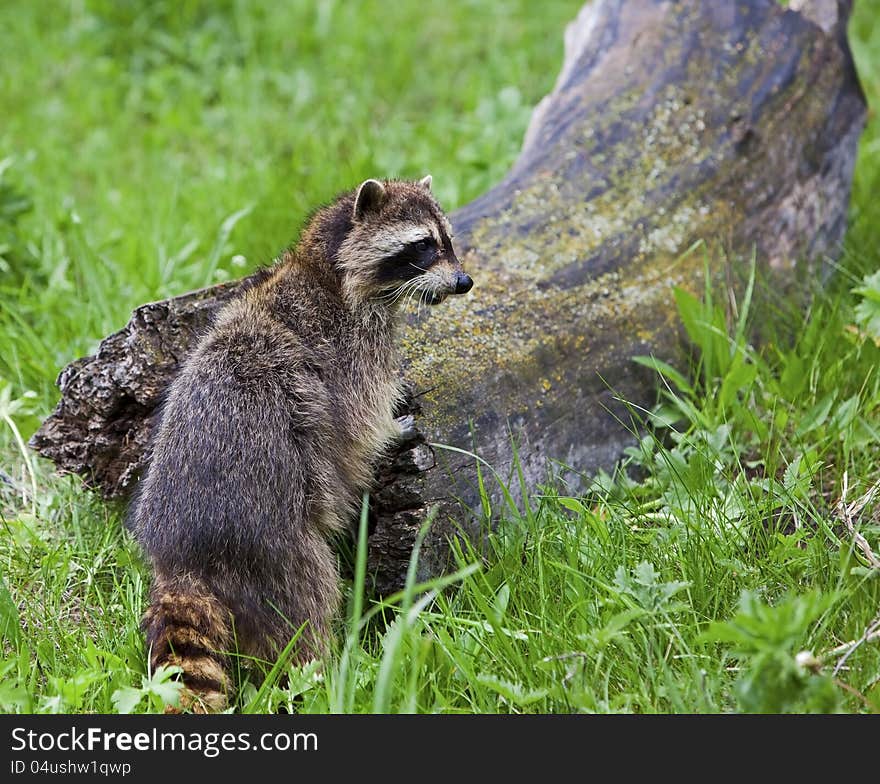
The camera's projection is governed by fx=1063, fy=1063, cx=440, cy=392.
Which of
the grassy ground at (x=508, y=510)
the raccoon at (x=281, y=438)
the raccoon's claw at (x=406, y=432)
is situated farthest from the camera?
the raccoon's claw at (x=406, y=432)

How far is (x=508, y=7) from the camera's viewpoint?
31.4ft

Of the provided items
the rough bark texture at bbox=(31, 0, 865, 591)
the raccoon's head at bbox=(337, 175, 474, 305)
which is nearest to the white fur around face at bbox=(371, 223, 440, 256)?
the raccoon's head at bbox=(337, 175, 474, 305)

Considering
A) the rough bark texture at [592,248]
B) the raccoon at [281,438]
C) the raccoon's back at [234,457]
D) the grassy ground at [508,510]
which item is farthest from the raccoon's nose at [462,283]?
the grassy ground at [508,510]

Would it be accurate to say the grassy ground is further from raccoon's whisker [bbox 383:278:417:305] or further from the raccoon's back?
raccoon's whisker [bbox 383:278:417:305]

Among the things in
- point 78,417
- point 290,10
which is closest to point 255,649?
point 78,417

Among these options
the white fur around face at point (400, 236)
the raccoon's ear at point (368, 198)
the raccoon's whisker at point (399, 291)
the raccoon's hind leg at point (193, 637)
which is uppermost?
the raccoon's ear at point (368, 198)

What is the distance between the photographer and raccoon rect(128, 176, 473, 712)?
12.0 feet

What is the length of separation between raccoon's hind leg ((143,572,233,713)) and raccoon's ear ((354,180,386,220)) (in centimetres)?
158

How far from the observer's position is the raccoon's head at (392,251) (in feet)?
13.7

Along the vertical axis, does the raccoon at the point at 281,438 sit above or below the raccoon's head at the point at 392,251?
below

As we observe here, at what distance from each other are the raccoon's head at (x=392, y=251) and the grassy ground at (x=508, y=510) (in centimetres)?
101

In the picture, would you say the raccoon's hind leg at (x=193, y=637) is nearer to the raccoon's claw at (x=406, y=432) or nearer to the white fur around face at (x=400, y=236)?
the raccoon's claw at (x=406, y=432)

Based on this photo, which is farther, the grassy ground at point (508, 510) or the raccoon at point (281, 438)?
the raccoon at point (281, 438)

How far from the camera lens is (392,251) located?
4195mm
